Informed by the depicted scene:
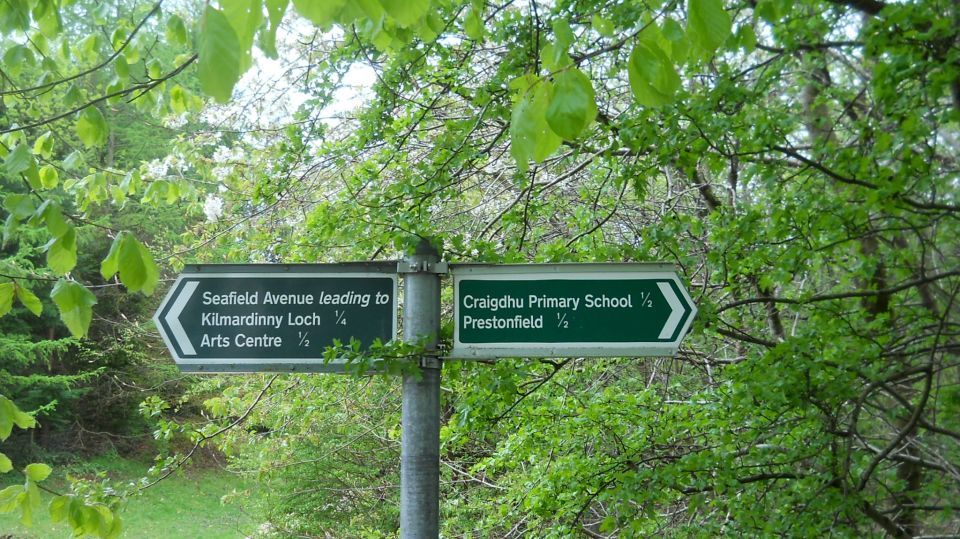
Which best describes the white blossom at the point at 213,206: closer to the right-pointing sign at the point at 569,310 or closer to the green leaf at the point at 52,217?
the right-pointing sign at the point at 569,310

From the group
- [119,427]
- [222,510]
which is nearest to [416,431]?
[222,510]

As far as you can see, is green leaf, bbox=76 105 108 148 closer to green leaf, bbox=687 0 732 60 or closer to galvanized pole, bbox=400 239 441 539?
galvanized pole, bbox=400 239 441 539

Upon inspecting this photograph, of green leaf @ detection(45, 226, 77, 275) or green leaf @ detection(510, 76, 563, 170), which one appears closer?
green leaf @ detection(510, 76, 563, 170)

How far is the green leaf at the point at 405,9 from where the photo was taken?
1540mm

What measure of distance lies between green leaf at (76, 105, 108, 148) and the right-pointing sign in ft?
4.15

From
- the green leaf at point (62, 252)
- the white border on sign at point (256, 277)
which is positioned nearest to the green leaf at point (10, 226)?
the green leaf at point (62, 252)

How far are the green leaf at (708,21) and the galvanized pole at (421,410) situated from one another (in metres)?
1.19

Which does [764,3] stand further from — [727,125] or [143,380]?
[143,380]

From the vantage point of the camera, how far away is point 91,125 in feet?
9.11

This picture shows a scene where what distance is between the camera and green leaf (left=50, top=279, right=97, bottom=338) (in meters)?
1.97

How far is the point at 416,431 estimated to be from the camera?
2.42m

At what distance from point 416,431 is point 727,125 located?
6.38ft

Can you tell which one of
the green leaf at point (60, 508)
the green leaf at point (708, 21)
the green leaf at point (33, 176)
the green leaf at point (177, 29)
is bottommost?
the green leaf at point (60, 508)

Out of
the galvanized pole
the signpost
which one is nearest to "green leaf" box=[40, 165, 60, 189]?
the signpost
